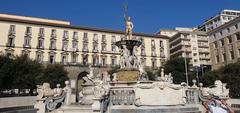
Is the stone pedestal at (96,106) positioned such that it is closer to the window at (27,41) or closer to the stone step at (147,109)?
the stone step at (147,109)

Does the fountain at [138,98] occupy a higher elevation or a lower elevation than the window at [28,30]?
lower

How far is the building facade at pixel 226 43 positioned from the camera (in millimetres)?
55562

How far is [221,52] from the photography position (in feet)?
204

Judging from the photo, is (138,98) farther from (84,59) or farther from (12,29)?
(12,29)

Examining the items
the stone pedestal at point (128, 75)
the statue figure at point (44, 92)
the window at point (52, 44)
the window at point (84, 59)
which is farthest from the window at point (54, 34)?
the statue figure at point (44, 92)

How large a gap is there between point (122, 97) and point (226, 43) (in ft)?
180

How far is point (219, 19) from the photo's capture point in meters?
89.2

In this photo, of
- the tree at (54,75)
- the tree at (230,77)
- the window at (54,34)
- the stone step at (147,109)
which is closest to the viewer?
the stone step at (147,109)

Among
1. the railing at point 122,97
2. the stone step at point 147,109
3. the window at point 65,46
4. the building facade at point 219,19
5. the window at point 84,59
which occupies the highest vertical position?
the building facade at point 219,19

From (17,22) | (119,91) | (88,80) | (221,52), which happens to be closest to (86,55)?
(17,22)

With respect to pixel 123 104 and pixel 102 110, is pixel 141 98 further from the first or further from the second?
pixel 102 110

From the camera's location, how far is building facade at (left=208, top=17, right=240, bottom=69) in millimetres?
55562

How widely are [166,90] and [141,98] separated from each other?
1.49 meters

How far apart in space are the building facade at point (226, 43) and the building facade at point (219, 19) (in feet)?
80.4
